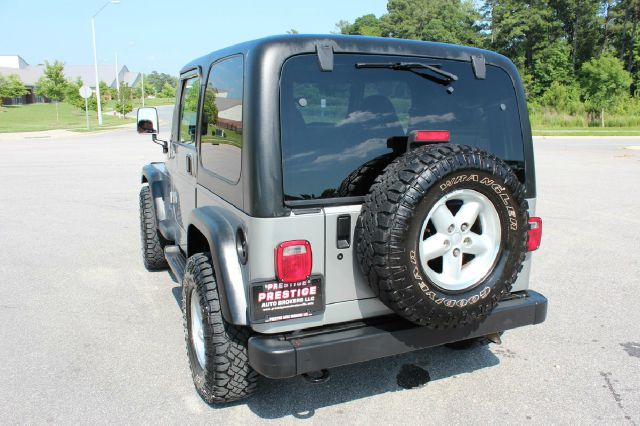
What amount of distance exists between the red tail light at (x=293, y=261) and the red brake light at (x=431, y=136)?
0.77 metres

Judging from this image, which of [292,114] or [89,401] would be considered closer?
[292,114]

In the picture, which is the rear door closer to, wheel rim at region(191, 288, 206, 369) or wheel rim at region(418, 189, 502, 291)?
wheel rim at region(191, 288, 206, 369)

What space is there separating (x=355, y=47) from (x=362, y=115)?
0.34 m

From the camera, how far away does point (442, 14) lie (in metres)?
78.6

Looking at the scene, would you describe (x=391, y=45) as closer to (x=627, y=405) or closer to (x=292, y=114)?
(x=292, y=114)

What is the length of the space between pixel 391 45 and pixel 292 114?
682mm

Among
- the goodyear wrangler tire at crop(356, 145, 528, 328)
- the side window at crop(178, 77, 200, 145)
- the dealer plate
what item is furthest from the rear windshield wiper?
the side window at crop(178, 77, 200, 145)

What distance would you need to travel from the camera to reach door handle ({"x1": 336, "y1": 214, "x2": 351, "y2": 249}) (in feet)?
8.63

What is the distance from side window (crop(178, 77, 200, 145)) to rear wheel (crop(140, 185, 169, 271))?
1.21 m

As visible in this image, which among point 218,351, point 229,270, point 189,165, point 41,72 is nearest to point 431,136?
point 229,270

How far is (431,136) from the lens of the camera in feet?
8.90

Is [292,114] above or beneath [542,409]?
above

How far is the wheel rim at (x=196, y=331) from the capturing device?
10.2 feet

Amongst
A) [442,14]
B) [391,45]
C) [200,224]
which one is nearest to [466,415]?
[200,224]
